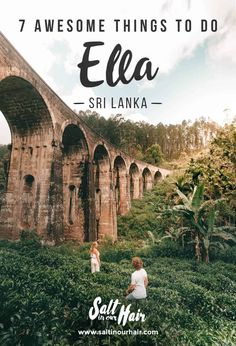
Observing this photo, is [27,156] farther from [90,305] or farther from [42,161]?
[90,305]

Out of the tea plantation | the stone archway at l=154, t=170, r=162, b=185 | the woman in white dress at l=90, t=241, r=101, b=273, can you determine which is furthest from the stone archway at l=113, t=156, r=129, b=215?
the woman in white dress at l=90, t=241, r=101, b=273

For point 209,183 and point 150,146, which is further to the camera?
point 150,146

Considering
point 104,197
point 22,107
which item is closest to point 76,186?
point 104,197

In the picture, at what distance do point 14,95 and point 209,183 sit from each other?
8.93m

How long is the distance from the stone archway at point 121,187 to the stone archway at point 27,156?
12.8 metres

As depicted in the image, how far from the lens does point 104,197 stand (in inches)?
817

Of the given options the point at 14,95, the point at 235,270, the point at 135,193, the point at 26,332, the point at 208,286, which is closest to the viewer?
the point at 26,332

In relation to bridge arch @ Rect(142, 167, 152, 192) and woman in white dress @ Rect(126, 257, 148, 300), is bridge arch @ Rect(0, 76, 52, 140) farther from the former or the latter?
bridge arch @ Rect(142, 167, 152, 192)

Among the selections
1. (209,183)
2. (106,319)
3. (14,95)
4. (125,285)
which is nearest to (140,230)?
(209,183)

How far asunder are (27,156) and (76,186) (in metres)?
4.36

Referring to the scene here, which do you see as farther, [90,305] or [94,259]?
[94,259]

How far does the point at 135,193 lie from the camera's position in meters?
30.8

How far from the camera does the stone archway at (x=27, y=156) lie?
1228cm

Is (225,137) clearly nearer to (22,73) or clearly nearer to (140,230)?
(22,73)
